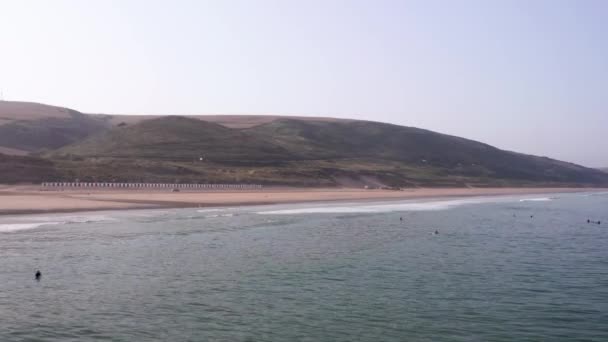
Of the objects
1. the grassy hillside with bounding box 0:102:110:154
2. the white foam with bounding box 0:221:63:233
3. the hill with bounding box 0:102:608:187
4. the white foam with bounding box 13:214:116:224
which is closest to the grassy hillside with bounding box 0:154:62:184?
the hill with bounding box 0:102:608:187

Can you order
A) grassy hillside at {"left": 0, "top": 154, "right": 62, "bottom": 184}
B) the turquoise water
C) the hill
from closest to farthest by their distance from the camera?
1. the turquoise water
2. grassy hillside at {"left": 0, "top": 154, "right": 62, "bottom": 184}
3. the hill

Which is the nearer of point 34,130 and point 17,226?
point 17,226

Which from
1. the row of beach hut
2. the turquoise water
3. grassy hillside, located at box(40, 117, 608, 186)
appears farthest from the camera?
grassy hillside, located at box(40, 117, 608, 186)

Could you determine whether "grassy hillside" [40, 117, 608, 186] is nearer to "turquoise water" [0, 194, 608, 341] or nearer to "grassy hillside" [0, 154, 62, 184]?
"grassy hillside" [0, 154, 62, 184]

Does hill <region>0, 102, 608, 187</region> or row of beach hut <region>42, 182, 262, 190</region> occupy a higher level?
hill <region>0, 102, 608, 187</region>

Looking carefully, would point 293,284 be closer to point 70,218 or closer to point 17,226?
point 17,226

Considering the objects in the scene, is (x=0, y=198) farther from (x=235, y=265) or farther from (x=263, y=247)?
(x=235, y=265)

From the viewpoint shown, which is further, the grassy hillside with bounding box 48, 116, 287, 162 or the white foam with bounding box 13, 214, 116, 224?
the grassy hillside with bounding box 48, 116, 287, 162

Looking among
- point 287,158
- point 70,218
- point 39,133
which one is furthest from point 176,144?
point 70,218

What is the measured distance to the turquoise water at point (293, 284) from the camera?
15.8m

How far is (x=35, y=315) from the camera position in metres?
16.5

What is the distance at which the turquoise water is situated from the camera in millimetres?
15805

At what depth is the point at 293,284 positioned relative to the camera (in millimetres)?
21078

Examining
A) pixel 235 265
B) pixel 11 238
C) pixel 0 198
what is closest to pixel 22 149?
pixel 0 198
